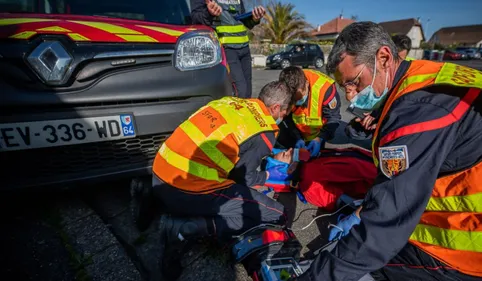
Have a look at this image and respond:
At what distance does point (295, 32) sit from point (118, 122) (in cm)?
2462

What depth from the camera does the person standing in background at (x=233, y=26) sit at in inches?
98.7

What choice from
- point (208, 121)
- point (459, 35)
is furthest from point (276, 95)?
point (459, 35)

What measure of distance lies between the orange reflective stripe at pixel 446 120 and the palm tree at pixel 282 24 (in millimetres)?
24252

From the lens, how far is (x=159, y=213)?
1906mm

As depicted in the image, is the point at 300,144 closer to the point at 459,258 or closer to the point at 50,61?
the point at 459,258

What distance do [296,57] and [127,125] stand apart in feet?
52.1

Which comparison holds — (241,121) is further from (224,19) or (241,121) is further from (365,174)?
(224,19)

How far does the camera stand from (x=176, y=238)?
4.62ft

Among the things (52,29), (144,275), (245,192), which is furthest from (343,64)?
(52,29)

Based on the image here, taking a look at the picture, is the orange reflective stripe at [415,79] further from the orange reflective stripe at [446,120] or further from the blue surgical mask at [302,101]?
the blue surgical mask at [302,101]

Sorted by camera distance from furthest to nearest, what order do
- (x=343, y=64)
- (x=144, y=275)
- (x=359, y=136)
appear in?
1. (x=359, y=136)
2. (x=144, y=275)
3. (x=343, y=64)

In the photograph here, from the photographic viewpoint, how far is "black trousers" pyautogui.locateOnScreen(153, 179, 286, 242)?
1492 mm

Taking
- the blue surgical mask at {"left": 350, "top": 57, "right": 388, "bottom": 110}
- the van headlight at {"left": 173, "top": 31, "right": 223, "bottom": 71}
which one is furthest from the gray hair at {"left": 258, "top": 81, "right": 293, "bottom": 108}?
the blue surgical mask at {"left": 350, "top": 57, "right": 388, "bottom": 110}

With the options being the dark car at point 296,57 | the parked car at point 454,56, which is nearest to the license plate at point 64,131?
the dark car at point 296,57
